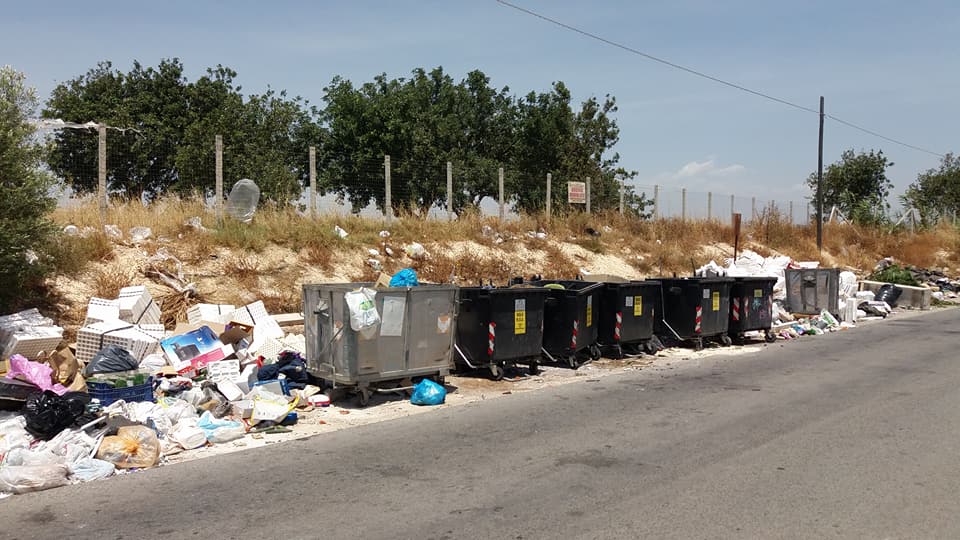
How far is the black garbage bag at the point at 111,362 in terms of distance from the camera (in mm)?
9031

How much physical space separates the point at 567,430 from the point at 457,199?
26686 millimetres

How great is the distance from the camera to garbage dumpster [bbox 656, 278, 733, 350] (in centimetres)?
1388

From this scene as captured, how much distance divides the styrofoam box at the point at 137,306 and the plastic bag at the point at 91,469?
519 cm

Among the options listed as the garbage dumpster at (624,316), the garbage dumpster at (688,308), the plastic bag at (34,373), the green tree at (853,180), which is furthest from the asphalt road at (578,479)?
the green tree at (853,180)

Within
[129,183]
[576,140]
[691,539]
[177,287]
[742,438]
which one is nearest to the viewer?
[691,539]

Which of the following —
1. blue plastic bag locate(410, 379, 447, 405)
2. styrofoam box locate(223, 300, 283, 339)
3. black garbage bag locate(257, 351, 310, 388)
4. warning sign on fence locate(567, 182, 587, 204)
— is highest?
warning sign on fence locate(567, 182, 587, 204)

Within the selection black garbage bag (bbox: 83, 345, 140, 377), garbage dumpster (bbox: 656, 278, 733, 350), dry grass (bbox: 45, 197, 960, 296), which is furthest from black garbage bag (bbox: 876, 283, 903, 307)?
black garbage bag (bbox: 83, 345, 140, 377)

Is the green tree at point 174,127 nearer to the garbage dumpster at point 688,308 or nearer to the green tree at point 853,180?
the garbage dumpster at point 688,308

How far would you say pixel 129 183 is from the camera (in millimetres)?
23781

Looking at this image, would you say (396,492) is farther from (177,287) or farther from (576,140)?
(576,140)

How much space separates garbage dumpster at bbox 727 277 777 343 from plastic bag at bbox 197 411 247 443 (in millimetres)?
10409

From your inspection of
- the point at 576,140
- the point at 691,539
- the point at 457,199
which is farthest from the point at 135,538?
the point at 576,140

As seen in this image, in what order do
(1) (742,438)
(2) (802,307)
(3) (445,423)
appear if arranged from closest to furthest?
1. (1) (742,438)
2. (3) (445,423)
3. (2) (802,307)

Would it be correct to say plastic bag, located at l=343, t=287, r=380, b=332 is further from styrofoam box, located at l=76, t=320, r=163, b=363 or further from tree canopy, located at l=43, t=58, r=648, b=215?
tree canopy, located at l=43, t=58, r=648, b=215
